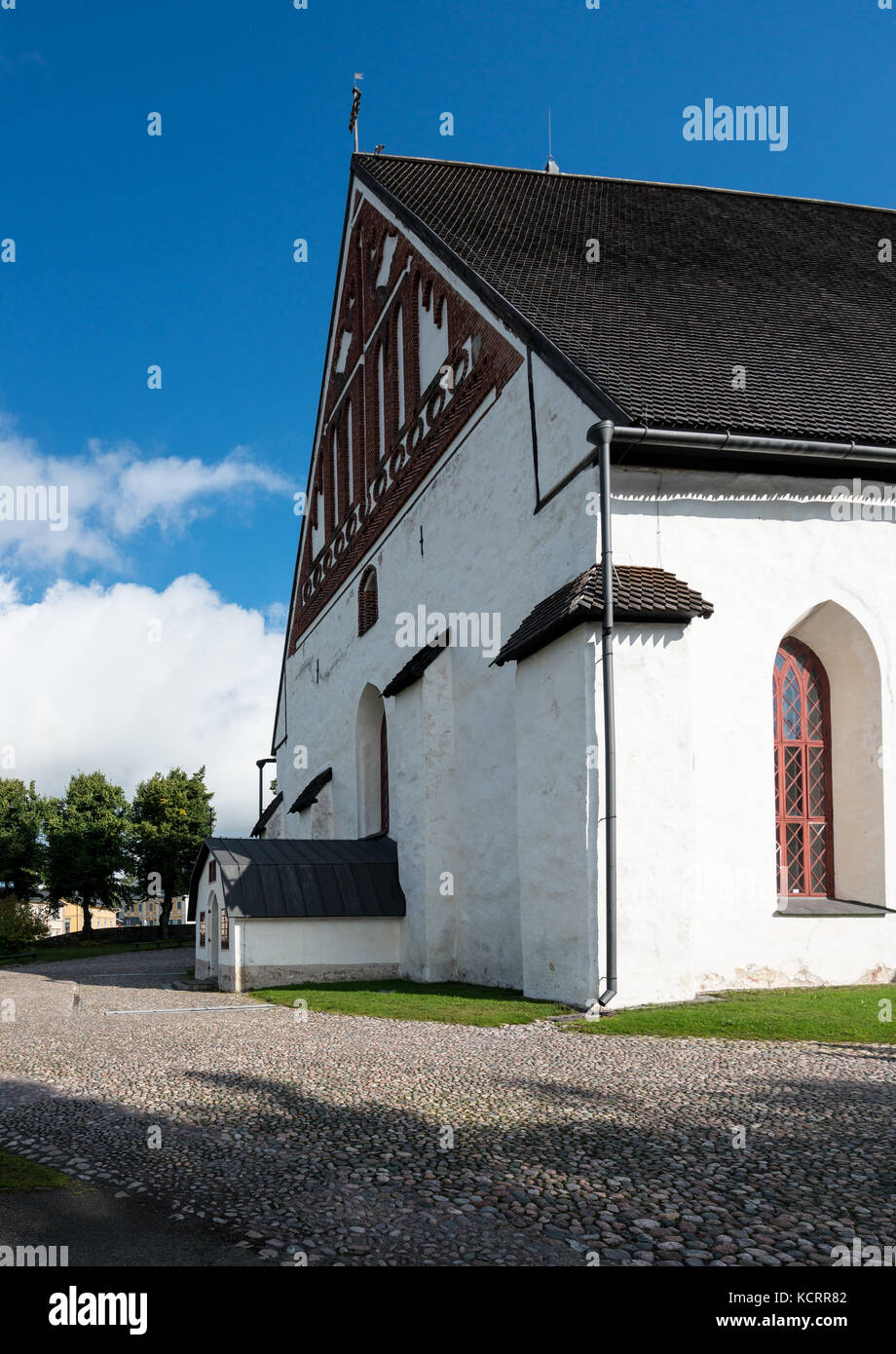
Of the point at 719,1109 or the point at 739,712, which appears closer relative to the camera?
the point at 719,1109

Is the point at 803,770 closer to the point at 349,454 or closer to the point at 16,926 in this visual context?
the point at 349,454

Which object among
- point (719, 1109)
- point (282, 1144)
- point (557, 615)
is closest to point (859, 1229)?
point (719, 1109)

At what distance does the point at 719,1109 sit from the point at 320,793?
1916 centimetres

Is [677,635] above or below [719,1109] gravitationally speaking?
above

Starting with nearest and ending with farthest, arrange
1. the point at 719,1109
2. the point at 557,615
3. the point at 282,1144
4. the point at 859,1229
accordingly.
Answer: the point at 859,1229, the point at 282,1144, the point at 719,1109, the point at 557,615

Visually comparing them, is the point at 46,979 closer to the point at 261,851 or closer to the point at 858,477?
the point at 261,851

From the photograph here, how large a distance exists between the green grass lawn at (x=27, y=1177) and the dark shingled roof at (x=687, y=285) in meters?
9.28

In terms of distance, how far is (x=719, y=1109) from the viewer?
249 inches

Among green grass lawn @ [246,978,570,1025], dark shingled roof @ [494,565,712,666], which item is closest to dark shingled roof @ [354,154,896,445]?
dark shingled roof @ [494,565,712,666]

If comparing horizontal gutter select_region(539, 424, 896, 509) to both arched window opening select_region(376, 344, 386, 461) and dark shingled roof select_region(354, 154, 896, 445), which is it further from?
arched window opening select_region(376, 344, 386, 461)

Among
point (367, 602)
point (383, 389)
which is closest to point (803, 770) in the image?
point (367, 602)

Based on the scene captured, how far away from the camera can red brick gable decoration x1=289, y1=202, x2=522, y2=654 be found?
17.0 m

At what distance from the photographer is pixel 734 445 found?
475 inches

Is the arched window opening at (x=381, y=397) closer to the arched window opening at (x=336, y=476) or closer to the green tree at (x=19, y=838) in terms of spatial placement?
the arched window opening at (x=336, y=476)
